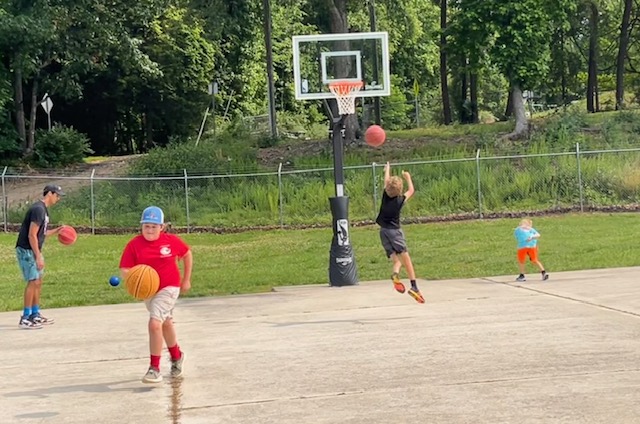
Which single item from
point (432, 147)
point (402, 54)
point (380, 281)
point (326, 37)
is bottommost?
point (380, 281)

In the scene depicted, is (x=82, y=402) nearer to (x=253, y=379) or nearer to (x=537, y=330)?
(x=253, y=379)

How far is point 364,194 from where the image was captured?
2919 centimetres

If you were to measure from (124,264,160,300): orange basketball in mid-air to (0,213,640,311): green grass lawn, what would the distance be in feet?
23.6

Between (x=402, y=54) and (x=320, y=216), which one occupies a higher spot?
(x=402, y=54)

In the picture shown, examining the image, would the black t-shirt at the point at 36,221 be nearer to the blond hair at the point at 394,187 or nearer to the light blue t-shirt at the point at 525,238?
the blond hair at the point at 394,187

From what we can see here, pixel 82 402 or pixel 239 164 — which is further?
pixel 239 164

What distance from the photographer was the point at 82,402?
7055mm

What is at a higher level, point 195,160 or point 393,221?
point 195,160

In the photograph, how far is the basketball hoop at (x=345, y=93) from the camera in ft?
54.7

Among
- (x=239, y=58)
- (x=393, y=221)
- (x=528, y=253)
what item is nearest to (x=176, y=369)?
(x=393, y=221)

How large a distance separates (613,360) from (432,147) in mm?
26389

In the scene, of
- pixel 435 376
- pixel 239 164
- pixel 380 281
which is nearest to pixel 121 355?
pixel 435 376

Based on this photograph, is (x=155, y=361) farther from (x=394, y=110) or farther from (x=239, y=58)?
(x=394, y=110)

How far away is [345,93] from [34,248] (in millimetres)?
7402
